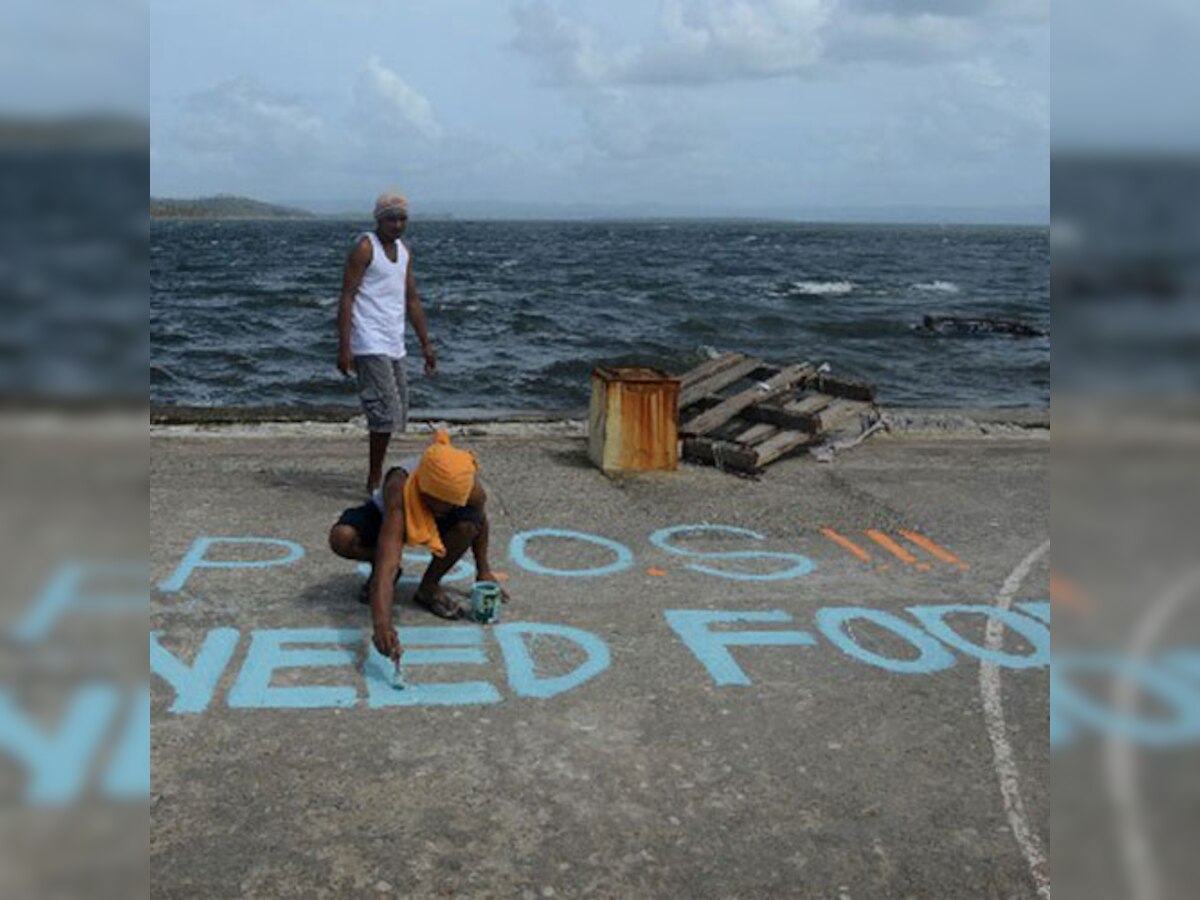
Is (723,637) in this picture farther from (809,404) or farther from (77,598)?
(809,404)

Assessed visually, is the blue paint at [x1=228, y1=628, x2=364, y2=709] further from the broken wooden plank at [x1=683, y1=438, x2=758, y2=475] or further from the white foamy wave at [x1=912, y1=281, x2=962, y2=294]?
the white foamy wave at [x1=912, y1=281, x2=962, y2=294]

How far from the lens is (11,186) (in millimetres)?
1263

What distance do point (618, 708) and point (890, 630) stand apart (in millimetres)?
1817

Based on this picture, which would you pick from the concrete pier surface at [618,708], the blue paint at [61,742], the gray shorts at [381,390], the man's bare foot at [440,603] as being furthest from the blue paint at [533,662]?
the blue paint at [61,742]

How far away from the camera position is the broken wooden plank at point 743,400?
998 cm

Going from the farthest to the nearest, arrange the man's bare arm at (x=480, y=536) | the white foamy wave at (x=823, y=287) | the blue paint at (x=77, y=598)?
1. the white foamy wave at (x=823, y=287)
2. the man's bare arm at (x=480, y=536)
3. the blue paint at (x=77, y=598)

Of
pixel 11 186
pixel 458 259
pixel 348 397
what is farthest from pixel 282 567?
pixel 458 259

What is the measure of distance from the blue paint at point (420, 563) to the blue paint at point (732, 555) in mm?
1309

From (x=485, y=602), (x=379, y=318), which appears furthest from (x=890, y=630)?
(x=379, y=318)

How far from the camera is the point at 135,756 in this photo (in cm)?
149

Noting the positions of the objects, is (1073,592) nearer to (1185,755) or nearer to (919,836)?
(1185,755)

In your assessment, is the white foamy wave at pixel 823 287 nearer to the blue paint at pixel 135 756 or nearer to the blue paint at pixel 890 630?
the blue paint at pixel 890 630

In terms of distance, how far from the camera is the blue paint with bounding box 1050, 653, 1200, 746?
1293 millimetres

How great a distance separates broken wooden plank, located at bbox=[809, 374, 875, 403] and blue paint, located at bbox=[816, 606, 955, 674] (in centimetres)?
480
